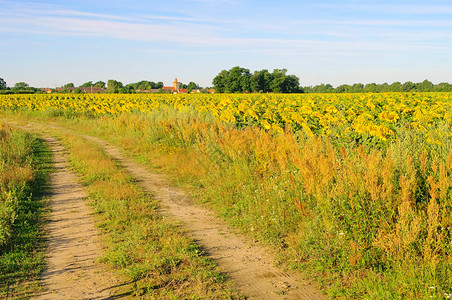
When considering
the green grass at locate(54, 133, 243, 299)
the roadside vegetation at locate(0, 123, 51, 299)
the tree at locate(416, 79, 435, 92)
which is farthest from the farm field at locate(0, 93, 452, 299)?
the tree at locate(416, 79, 435, 92)

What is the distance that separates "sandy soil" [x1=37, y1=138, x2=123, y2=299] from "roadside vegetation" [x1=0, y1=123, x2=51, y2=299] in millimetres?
158

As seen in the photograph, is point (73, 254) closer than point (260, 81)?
Yes

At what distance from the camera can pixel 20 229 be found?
18.4 ft

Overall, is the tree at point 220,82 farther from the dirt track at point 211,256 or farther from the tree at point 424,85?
the dirt track at point 211,256

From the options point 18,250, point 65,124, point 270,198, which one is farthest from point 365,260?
point 65,124

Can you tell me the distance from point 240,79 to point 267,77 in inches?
201

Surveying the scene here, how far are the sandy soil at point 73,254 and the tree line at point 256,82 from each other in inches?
2527

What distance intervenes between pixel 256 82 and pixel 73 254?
6713 cm

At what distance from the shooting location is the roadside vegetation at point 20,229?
4.15 meters

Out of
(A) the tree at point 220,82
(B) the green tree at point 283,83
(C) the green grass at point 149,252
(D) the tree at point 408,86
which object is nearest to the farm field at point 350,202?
(C) the green grass at point 149,252

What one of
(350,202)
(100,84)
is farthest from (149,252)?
(100,84)

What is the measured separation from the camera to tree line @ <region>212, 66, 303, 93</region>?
230 feet

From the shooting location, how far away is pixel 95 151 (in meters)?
11.8

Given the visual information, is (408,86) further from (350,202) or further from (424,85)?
(350,202)
